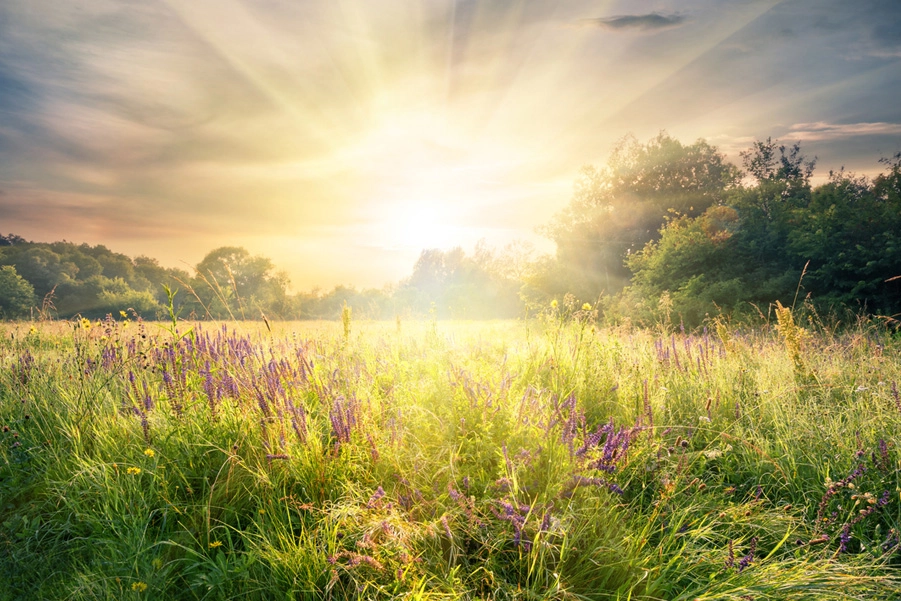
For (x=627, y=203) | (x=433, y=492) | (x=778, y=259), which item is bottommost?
(x=433, y=492)

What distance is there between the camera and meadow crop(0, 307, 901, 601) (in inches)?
80.0

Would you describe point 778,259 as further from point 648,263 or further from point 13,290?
point 13,290

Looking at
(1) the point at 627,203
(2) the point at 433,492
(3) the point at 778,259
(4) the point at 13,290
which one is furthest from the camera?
(4) the point at 13,290

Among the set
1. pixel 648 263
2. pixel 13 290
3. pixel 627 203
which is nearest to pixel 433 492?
pixel 648 263

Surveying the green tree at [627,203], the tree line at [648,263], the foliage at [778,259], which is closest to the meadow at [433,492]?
the tree line at [648,263]

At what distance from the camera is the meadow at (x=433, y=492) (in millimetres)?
2031

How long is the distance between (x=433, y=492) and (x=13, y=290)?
123 feet

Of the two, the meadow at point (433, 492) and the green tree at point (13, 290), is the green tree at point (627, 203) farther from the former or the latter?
the green tree at point (13, 290)

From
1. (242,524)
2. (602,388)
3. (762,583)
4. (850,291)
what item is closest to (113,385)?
(242,524)

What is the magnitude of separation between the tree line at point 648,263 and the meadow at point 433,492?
1068mm

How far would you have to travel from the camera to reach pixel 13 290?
94.0ft

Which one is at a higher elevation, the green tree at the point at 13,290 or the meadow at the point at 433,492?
the green tree at the point at 13,290

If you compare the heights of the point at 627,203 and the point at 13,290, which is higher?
the point at 627,203

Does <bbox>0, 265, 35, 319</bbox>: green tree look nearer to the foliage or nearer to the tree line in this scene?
the tree line
